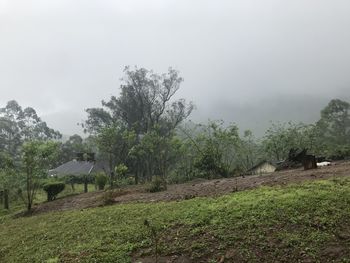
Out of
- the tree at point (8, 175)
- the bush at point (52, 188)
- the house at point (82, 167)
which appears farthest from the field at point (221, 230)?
the house at point (82, 167)

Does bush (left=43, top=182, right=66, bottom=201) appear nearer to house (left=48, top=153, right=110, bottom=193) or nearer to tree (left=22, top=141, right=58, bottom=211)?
tree (left=22, top=141, right=58, bottom=211)

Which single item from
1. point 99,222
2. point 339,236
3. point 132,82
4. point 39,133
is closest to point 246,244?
point 339,236

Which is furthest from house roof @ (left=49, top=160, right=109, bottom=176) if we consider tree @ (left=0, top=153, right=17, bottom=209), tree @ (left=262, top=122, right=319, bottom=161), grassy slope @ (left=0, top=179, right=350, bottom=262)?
grassy slope @ (left=0, top=179, right=350, bottom=262)

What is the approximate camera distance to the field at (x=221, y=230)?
7.83 metres

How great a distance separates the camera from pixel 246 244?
321 inches

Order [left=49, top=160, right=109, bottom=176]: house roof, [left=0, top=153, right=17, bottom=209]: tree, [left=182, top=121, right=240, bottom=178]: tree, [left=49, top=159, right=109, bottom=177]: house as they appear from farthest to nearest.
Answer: [left=49, top=160, right=109, bottom=176]: house roof < [left=49, top=159, right=109, bottom=177]: house < [left=182, top=121, right=240, bottom=178]: tree < [left=0, top=153, right=17, bottom=209]: tree

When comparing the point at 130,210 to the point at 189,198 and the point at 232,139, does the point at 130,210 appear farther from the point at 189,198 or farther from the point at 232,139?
the point at 232,139

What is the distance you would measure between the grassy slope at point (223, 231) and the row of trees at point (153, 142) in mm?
8673

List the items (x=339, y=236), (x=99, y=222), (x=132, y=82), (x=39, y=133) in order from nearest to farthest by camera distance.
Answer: (x=339, y=236), (x=99, y=222), (x=132, y=82), (x=39, y=133)

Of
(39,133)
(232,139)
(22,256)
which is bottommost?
(22,256)

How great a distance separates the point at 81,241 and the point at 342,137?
53233mm

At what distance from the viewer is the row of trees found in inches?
835

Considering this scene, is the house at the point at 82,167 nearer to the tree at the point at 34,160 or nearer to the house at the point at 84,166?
the house at the point at 84,166

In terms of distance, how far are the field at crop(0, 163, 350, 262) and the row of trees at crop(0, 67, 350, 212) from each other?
8.68 m
